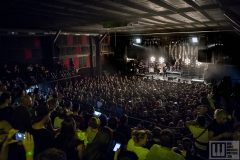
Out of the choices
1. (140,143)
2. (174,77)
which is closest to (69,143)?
(140,143)

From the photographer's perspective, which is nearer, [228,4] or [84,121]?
[84,121]

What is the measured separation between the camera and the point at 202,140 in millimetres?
4266

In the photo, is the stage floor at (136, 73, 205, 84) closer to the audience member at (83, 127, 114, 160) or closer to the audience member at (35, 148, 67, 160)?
the audience member at (83, 127, 114, 160)

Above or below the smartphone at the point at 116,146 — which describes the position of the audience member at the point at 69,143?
above

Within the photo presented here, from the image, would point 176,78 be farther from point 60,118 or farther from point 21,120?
point 21,120

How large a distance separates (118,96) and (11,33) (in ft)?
25.5

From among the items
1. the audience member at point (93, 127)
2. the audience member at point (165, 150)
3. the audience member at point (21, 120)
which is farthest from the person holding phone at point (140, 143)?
the audience member at point (21, 120)

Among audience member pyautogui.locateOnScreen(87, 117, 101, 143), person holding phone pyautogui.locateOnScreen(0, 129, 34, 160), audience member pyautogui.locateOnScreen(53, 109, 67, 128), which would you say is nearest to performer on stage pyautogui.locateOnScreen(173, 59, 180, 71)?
audience member pyautogui.locateOnScreen(53, 109, 67, 128)

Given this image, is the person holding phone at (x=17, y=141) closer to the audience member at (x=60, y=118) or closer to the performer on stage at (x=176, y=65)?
the audience member at (x=60, y=118)

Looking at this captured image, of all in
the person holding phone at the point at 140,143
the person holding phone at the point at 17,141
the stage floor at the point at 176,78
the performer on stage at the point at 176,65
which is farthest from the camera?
the performer on stage at the point at 176,65

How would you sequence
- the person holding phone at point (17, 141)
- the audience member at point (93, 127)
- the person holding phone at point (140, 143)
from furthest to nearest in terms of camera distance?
1. the audience member at point (93, 127)
2. the person holding phone at point (140, 143)
3. the person holding phone at point (17, 141)

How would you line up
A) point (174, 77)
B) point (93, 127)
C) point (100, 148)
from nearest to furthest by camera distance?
point (100, 148) < point (93, 127) < point (174, 77)

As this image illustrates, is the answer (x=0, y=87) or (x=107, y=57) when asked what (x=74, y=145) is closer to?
(x=0, y=87)

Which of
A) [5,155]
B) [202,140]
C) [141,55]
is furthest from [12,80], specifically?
[141,55]
